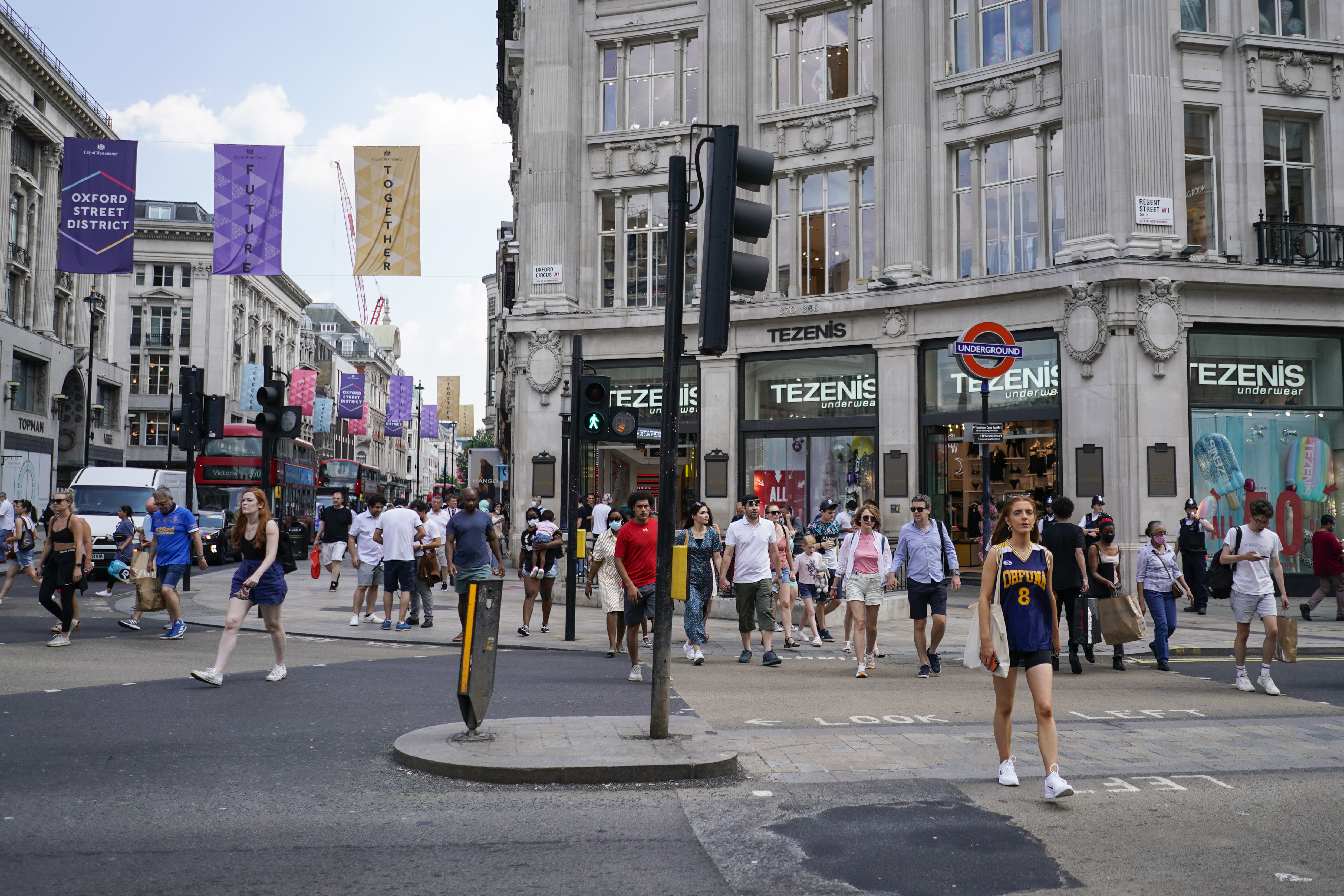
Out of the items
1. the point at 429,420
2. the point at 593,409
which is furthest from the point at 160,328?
the point at 593,409

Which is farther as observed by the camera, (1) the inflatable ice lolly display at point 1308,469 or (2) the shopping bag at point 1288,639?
(1) the inflatable ice lolly display at point 1308,469

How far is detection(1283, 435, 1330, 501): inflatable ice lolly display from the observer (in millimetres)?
21766

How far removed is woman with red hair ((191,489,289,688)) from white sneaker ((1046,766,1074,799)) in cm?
683

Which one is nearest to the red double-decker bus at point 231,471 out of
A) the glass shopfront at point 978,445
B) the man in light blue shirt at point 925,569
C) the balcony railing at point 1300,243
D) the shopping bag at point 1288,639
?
the glass shopfront at point 978,445

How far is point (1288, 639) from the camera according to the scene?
10.3 meters

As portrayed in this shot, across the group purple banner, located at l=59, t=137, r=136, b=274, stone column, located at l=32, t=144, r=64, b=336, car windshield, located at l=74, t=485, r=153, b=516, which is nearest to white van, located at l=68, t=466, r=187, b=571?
car windshield, located at l=74, t=485, r=153, b=516

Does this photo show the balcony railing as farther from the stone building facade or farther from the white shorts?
the white shorts

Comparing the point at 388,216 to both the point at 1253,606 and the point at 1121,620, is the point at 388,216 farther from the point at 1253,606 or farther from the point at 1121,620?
the point at 1253,606

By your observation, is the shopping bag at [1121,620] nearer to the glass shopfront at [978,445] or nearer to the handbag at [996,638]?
the handbag at [996,638]

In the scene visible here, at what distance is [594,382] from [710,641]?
402cm

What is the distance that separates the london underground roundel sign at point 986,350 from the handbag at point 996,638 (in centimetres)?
957

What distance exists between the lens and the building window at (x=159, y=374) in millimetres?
76562

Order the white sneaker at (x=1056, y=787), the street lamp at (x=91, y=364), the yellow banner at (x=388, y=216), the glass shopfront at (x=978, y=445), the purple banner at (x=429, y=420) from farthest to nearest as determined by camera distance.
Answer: the purple banner at (x=429, y=420) < the street lamp at (x=91, y=364) < the glass shopfront at (x=978, y=445) < the yellow banner at (x=388, y=216) < the white sneaker at (x=1056, y=787)

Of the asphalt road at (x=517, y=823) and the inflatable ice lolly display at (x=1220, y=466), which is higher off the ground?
the inflatable ice lolly display at (x=1220, y=466)
